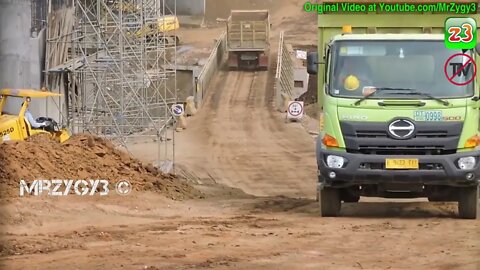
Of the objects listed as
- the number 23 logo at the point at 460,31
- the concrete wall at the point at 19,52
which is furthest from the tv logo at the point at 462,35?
the concrete wall at the point at 19,52

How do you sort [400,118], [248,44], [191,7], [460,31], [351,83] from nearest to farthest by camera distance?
1. [400,118]
2. [351,83]
3. [460,31]
4. [248,44]
5. [191,7]

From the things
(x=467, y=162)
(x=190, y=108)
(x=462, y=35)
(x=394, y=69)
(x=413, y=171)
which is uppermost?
(x=462, y=35)

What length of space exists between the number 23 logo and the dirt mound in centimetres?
554

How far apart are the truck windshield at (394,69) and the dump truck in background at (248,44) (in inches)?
1372

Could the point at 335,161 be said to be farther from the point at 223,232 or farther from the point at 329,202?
the point at 223,232

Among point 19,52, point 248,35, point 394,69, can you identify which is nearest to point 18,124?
point 19,52

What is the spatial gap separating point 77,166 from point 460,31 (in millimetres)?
6675

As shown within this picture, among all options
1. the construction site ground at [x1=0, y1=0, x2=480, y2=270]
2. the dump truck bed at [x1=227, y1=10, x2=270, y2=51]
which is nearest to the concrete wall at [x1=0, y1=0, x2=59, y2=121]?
the construction site ground at [x1=0, y1=0, x2=480, y2=270]

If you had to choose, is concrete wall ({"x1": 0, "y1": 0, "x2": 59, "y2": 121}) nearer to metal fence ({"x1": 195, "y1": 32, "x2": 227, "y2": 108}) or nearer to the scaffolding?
the scaffolding

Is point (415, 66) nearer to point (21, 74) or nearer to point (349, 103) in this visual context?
point (349, 103)

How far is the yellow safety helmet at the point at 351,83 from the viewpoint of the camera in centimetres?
1261

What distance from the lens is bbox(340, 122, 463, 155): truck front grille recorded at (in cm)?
1230

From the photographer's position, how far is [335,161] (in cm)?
1255

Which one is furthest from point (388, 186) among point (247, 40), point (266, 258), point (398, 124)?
point (247, 40)
